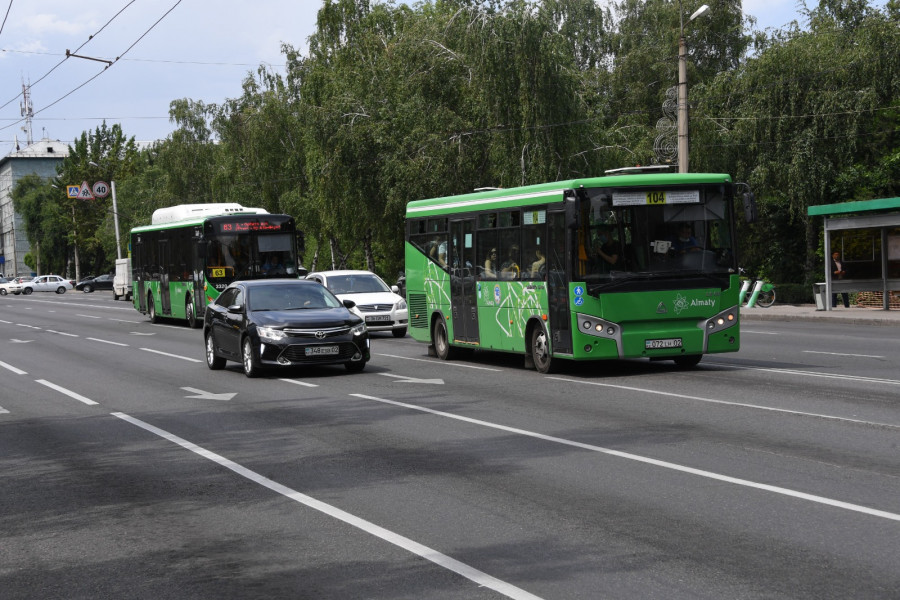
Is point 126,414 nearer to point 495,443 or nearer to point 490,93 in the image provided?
point 495,443

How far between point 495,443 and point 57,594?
5.46 metres

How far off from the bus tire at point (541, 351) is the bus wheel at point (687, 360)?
1945 millimetres

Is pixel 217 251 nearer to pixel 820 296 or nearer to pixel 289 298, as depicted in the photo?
pixel 289 298

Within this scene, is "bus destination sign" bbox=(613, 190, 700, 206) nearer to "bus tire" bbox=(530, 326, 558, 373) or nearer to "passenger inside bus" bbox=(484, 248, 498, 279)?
"bus tire" bbox=(530, 326, 558, 373)

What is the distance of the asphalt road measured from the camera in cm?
615

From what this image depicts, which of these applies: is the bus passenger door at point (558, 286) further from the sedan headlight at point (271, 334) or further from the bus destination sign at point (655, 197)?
the sedan headlight at point (271, 334)

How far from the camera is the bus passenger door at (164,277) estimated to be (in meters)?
38.8

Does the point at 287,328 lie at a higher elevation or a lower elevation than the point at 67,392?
higher

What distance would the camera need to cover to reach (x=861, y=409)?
1252 centimetres

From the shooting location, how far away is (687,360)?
18203 millimetres

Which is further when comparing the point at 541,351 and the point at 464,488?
the point at 541,351

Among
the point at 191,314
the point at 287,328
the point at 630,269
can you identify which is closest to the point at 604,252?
the point at 630,269

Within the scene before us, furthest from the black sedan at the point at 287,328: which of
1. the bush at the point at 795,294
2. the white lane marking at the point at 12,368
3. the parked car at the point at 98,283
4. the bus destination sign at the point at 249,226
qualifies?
the parked car at the point at 98,283

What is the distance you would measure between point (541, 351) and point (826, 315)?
56.3 ft
